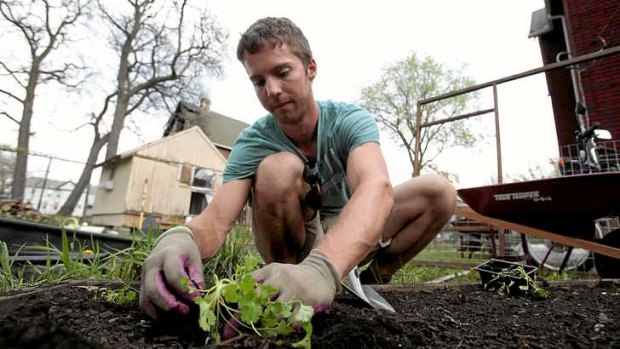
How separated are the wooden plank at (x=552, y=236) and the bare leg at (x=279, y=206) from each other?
1618 millimetres

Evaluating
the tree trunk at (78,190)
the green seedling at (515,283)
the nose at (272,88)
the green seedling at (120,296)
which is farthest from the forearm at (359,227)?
the tree trunk at (78,190)

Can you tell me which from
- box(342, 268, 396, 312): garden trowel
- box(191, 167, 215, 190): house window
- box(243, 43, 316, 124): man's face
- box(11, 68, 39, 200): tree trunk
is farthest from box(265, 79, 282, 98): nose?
box(191, 167, 215, 190): house window

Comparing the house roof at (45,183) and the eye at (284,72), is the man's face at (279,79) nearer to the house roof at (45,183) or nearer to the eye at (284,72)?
the eye at (284,72)

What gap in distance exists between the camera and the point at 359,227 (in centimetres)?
116

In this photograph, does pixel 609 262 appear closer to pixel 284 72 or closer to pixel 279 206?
pixel 279 206

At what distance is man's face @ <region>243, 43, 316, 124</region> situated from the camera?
167cm

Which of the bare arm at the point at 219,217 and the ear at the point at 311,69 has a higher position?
the ear at the point at 311,69

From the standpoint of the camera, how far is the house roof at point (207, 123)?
20266 mm

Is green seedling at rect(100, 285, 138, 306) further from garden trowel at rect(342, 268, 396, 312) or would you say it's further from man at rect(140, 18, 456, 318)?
garden trowel at rect(342, 268, 396, 312)

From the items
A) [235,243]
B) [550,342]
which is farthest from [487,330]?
[235,243]

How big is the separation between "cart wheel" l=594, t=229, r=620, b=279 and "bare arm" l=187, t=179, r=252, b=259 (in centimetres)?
273

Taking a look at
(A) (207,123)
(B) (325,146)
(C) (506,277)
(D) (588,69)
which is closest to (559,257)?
(C) (506,277)

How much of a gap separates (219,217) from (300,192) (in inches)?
17.6

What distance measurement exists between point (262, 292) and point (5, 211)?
8.77 meters
